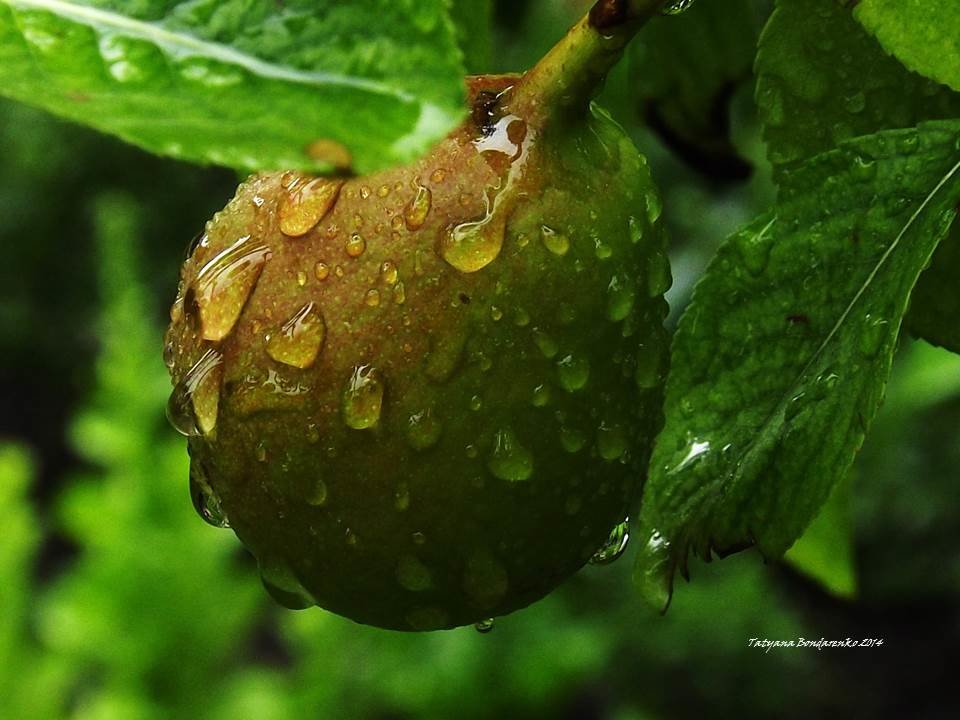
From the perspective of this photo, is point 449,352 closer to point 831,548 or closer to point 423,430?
point 423,430

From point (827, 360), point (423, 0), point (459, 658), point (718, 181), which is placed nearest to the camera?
point (423, 0)

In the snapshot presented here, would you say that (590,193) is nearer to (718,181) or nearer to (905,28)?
(905,28)

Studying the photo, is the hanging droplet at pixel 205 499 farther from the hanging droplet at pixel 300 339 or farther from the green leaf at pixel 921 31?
the green leaf at pixel 921 31

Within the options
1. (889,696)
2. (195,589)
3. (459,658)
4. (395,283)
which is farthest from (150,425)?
(395,283)

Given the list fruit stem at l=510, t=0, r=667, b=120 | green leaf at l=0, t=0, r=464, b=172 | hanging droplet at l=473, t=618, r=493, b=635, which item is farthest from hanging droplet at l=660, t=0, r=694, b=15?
hanging droplet at l=473, t=618, r=493, b=635

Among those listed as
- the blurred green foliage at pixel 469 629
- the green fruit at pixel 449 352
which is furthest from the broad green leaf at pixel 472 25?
the blurred green foliage at pixel 469 629

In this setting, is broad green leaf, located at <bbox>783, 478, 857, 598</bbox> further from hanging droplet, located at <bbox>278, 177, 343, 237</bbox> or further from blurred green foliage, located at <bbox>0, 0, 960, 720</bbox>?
blurred green foliage, located at <bbox>0, 0, 960, 720</bbox>
